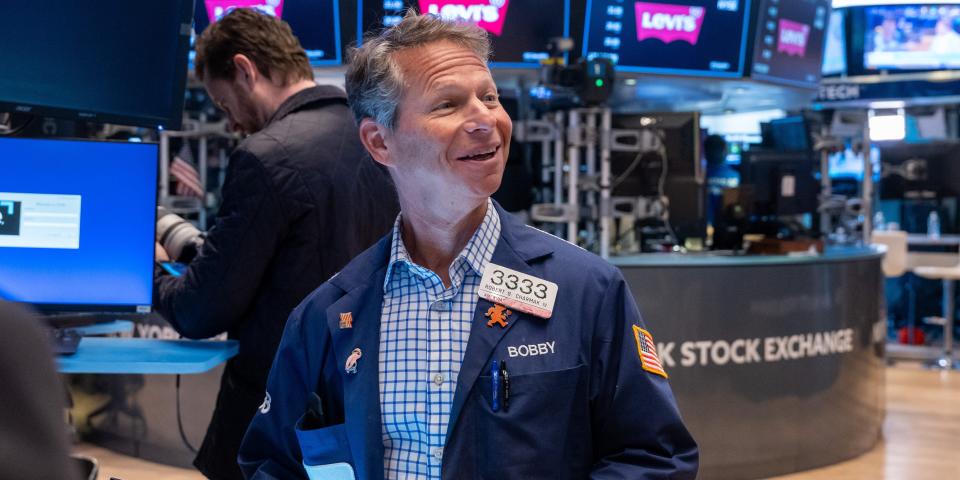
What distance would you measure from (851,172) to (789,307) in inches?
227

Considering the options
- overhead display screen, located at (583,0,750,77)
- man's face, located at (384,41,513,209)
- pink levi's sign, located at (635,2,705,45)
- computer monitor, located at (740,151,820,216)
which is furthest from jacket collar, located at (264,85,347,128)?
computer monitor, located at (740,151,820,216)

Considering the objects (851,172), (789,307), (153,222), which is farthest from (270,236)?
(851,172)

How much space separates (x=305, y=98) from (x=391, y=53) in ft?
3.04

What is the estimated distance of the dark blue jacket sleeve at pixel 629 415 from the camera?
4.93 feet

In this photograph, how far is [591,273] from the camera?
1.60m

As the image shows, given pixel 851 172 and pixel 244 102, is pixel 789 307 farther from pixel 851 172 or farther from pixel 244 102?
pixel 851 172

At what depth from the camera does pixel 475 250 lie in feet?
5.37

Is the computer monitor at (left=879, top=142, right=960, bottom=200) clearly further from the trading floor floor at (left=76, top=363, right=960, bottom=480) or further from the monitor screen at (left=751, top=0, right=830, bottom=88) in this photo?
the monitor screen at (left=751, top=0, right=830, bottom=88)

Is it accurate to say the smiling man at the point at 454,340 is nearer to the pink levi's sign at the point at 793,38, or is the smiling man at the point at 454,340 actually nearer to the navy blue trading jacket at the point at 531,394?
the navy blue trading jacket at the point at 531,394

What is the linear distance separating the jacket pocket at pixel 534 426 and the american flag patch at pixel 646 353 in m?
0.09

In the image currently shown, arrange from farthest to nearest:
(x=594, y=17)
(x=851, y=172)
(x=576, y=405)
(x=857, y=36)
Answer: (x=851, y=172) < (x=857, y=36) < (x=594, y=17) < (x=576, y=405)

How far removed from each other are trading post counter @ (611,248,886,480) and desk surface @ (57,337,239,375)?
298cm

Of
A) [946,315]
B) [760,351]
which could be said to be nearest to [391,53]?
[760,351]

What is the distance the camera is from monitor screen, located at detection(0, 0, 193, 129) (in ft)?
7.74
